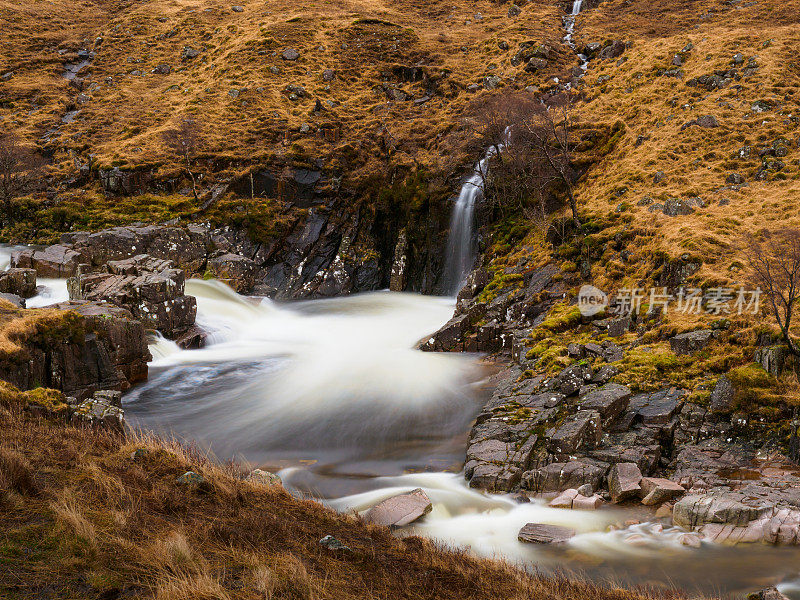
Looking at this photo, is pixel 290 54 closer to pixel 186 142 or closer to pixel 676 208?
pixel 186 142

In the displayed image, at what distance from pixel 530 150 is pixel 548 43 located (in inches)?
885

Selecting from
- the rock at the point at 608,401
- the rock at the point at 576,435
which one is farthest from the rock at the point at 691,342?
the rock at the point at 576,435

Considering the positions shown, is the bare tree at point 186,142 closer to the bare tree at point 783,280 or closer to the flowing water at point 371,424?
the flowing water at point 371,424

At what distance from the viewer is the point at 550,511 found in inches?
404

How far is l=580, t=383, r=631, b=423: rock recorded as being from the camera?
12.9m

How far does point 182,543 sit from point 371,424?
9.50 meters

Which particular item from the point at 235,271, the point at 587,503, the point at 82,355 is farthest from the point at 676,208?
the point at 235,271

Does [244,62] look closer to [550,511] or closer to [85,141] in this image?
[85,141]

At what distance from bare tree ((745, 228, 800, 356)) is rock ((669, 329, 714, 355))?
165 cm

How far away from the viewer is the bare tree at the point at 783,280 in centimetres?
1285

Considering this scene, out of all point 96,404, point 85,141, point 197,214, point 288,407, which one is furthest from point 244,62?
point 96,404

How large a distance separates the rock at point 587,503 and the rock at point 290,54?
4982 centimetres

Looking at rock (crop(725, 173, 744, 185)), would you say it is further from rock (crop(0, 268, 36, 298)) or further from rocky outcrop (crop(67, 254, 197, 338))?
rock (crop(0, 268, 36, 298))

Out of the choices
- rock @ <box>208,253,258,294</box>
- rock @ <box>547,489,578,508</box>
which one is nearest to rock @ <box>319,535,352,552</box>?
rock @ <box>547,489,578,508</box>
